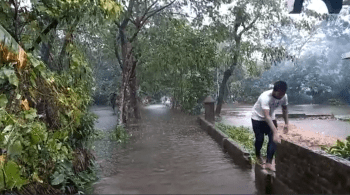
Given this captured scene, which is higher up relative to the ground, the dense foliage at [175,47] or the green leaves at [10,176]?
the dense foliage at [175,47]

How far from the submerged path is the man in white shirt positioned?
0.72 metres

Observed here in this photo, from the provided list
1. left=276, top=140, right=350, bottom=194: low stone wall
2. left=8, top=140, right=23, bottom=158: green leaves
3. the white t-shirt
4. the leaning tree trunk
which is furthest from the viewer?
the leaning tree trunk

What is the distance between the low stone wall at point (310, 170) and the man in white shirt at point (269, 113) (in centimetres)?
84

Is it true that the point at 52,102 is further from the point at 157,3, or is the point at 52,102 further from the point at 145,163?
the point at 157,3

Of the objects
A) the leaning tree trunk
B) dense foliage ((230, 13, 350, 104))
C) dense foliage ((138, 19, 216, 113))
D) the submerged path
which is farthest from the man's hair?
dense foliage ((230, 13, 350, 104))

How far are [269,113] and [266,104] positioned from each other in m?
0.31

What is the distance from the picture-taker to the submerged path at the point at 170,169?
601 centimetres

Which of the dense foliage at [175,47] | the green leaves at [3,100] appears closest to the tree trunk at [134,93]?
the dense foliage at [175,47]

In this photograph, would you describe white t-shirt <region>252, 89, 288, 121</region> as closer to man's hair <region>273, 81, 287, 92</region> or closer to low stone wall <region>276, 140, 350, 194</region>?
man's hair <region>273, 81, 287, 92</region>

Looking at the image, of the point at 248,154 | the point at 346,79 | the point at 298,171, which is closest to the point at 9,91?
the point at 298,171

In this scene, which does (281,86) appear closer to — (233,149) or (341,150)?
(341,150)

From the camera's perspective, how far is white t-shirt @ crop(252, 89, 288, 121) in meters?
5.99

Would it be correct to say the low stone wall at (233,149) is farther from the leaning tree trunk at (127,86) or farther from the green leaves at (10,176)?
the green leaves at (10,176)

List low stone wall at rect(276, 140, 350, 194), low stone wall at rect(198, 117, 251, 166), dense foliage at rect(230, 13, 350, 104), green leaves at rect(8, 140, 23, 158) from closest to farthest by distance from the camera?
low stone wall at rect(276, 140, 350, 194)
green leaves at rect(8, 140, 23, 158)
low stone wall at rect(198, 117, 251, 166)
dense foliage at rect(230, 13, 350, 104)
